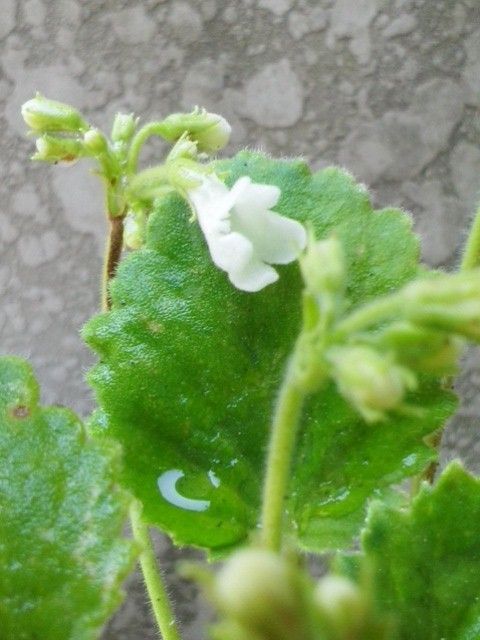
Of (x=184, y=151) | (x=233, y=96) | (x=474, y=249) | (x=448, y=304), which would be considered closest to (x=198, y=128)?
(x=184, y=151)

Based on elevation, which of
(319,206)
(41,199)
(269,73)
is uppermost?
(319,206)

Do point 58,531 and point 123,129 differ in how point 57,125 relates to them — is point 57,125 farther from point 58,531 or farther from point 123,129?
point 58,531

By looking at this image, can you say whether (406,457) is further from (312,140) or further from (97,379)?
(312,140)

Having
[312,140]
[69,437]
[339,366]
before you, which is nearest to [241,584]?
[339,366]

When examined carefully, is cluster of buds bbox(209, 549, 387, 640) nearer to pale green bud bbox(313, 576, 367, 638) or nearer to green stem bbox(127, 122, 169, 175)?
pale green bud bbox(313, 576, 367, 638)

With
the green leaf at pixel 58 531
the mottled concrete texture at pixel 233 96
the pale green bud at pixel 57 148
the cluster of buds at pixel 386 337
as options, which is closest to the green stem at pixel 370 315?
the cluster of buds at pixel 386 337
